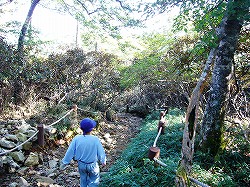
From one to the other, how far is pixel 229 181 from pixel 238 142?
5.20 ft

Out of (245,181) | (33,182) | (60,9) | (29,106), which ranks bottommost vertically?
(33,182)

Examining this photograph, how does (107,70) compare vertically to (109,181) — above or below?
above

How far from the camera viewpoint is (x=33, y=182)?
4301 mm

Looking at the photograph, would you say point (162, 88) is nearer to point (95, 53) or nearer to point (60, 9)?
point (95, 53)

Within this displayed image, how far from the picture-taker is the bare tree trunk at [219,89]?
447 centimetres

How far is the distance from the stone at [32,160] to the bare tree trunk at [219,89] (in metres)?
4.02

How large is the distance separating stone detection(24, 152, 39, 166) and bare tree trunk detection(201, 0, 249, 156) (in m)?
4.02

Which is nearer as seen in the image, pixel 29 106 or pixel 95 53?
pixel 29 106

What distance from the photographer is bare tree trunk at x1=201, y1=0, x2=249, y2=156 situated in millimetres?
4469

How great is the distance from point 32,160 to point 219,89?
4.66 meters

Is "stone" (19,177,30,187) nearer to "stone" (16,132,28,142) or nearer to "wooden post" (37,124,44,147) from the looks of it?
"wooden post" (37,124,44,147)

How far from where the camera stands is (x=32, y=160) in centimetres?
487

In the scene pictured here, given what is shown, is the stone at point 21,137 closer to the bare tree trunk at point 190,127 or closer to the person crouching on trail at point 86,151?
the person crouching on trail at point 86,151

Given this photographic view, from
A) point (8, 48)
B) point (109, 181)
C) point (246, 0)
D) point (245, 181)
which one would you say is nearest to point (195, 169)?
point (245, 181)
